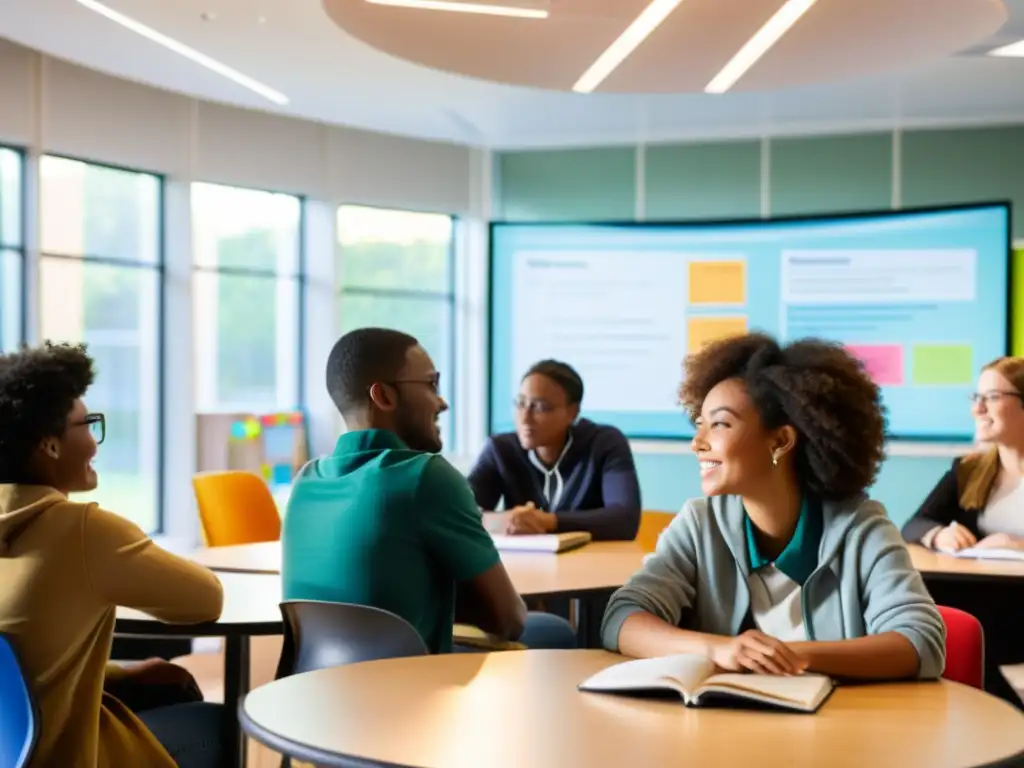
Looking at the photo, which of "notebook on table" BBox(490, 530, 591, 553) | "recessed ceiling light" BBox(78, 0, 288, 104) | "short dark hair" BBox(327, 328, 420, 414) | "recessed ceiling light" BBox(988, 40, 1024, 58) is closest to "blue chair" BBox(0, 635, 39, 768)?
"short dark hair" BBox(327, 328, 420, 414)

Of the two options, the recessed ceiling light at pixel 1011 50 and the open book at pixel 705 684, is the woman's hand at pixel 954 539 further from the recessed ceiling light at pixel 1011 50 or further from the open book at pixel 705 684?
the recessed ceiling light at pixel 1011 50

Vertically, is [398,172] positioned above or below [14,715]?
above

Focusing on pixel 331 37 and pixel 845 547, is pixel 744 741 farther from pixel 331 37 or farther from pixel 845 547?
pixel 331 37

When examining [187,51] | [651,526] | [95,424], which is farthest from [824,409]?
[187,51]

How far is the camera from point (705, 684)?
173cm

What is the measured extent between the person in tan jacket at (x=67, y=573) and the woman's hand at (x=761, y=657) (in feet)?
3.40

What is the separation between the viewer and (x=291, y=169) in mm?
8305

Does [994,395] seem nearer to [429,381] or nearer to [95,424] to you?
[429,381]

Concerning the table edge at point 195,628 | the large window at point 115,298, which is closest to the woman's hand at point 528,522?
the table edge at point 195,628

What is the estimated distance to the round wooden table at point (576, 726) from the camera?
1.47m

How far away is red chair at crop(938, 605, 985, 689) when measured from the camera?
2123 mm

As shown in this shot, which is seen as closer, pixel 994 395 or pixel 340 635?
pixel 340 635

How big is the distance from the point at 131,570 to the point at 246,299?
249 inches

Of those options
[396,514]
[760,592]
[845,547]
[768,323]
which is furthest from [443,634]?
[768,323]
